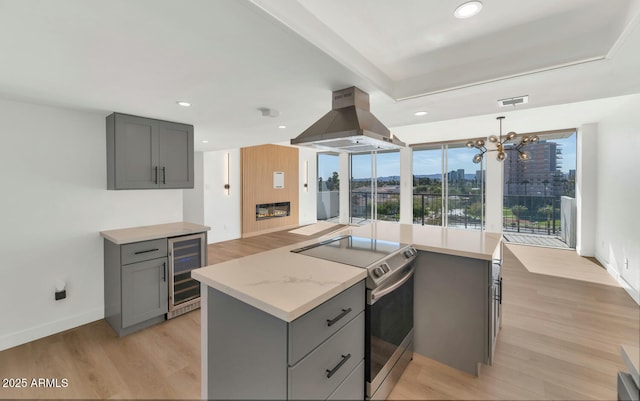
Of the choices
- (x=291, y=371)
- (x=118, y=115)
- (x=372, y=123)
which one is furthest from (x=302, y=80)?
(x=118, y=115)

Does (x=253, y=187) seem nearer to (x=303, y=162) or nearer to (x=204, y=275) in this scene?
(x=303, y=162)

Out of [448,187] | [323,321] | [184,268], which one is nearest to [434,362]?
[323,321]

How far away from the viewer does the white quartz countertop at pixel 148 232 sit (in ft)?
7.64

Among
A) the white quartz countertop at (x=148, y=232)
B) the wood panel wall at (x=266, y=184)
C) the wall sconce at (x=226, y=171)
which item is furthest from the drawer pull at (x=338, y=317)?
the wood panel wall at (x=266, y=184)

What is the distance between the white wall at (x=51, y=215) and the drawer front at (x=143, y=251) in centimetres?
58

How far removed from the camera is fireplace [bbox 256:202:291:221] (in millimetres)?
6652

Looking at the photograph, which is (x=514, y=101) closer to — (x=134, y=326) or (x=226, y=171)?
(x=134, y=326)

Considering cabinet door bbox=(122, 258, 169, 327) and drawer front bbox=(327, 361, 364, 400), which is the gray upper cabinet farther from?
drawer front bbox=(327, 361, 364, 400)

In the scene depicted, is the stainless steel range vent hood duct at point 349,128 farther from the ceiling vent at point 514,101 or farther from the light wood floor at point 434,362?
the light wood floor at point 434,362

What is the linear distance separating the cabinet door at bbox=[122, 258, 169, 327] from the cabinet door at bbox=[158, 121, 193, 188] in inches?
35.0

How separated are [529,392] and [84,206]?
3817 millimetres

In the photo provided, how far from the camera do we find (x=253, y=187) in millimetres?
6414

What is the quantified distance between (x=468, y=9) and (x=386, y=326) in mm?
1780

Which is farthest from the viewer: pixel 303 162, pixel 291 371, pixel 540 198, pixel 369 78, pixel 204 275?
pixel 303 162
